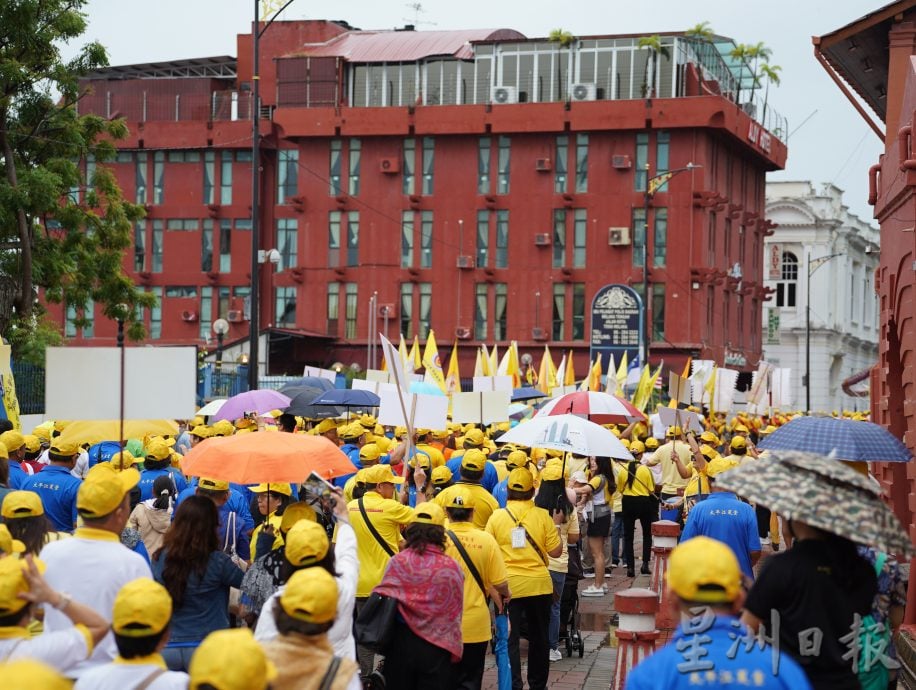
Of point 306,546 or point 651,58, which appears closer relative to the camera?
point 306,546

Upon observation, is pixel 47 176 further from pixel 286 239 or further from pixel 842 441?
pixel 286 239

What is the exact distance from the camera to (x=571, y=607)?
1292cm

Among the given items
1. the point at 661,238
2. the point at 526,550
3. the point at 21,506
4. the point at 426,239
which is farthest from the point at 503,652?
the point at 426,239

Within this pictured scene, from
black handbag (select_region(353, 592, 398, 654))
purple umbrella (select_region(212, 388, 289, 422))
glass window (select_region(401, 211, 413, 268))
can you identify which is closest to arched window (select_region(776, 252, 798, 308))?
glass window (select_region(401, 211, 413, 268))

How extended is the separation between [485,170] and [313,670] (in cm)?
5376

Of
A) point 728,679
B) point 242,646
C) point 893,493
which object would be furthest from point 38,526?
point 893,493

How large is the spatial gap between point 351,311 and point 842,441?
172ft

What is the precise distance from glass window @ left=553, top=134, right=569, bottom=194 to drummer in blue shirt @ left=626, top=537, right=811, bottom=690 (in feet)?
175

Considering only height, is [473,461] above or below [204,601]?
above

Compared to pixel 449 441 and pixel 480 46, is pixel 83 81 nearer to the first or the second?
pixel 480 46

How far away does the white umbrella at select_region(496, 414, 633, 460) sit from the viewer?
12875mm

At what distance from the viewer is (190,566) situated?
7.04 metres

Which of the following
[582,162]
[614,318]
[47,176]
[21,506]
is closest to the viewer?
[21,506]

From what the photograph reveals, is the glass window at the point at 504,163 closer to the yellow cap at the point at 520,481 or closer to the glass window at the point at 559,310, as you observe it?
the glass window at the point at 559,310
